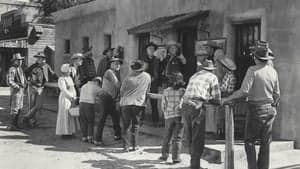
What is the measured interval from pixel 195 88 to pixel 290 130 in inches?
106

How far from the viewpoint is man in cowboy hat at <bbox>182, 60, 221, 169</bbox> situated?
6.18 m

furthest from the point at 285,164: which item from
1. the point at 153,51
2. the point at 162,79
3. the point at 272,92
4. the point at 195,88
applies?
the point at 153,51

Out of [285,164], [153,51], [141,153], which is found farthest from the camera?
[153,51]

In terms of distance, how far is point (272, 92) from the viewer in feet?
19.6

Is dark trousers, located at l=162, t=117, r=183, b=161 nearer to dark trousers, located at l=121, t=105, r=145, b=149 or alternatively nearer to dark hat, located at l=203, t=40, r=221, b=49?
dark trousers, located at l=121, t=105, r=145, b=149

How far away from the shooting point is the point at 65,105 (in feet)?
31.0

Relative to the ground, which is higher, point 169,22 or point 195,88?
point 169,22

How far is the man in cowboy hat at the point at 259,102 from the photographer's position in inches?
231

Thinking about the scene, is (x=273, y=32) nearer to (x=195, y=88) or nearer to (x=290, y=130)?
(x=290, y=130)

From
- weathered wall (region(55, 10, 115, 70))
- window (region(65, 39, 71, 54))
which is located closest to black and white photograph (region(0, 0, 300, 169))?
weathered wall (region(55, 10, 115, 70))

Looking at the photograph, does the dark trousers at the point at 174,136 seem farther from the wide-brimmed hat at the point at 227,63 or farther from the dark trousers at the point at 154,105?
the dark trousers at the point at 154,105

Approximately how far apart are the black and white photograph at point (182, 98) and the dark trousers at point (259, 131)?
0.5 inches

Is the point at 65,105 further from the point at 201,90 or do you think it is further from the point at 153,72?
the point at 201,90

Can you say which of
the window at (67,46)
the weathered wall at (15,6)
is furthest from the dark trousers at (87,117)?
the weathered wall at (15,6)
